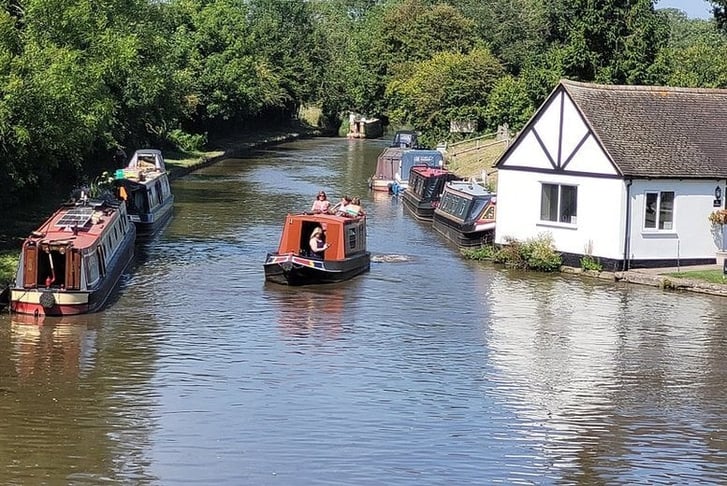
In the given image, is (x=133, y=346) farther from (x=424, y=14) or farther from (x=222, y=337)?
(x=424, y=14)

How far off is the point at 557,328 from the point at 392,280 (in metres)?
6.35

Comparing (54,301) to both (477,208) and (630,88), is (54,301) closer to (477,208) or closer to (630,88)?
(477,208)

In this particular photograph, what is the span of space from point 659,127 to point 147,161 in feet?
74.4

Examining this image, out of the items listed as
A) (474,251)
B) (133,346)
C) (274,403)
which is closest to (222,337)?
(133,346)

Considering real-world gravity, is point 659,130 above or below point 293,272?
above

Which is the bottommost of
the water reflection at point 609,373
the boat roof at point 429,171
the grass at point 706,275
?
the water reflection at point 609,373

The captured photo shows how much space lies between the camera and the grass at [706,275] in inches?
1102

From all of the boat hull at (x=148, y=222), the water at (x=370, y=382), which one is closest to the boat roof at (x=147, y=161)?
the boat hull at (x=148, y=222)

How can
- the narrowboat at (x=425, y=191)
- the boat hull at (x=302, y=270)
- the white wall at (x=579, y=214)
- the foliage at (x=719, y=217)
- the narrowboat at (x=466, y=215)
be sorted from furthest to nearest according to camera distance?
1. the narrowboat at (x=425, y=191)
2. the narrowboat at (x=466, y=215)
3. the foliage at (x=719, y=217)
4. the white wall at (x=579, y=214)
5. the boat hull at (x=302, y=270)

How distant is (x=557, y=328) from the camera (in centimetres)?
2422

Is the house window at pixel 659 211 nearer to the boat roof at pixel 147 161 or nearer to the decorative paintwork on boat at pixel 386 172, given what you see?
the boat roof at pixel 147 161

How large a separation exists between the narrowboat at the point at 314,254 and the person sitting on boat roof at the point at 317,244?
0.03 metres

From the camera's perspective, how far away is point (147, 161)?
46.6 meters

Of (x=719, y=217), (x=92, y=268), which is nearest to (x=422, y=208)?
(x=719, y=217)
